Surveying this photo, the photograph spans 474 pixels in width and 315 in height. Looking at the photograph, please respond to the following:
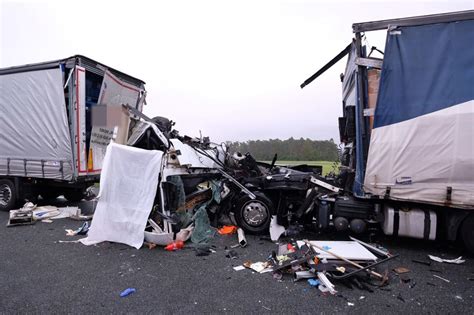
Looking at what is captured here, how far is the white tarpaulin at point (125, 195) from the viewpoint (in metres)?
4.17

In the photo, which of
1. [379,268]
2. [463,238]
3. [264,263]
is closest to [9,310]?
[264,263]

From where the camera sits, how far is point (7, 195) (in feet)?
20.8

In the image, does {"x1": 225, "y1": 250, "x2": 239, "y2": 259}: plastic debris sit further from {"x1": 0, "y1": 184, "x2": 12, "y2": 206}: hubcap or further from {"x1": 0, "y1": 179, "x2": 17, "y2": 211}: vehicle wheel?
{"x1": 0, "y1": 184, "x2": 12, "y2": 206}: hubcap

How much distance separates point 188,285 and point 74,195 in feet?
20.2

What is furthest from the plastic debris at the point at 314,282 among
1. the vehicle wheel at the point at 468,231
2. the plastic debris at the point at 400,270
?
the vehicle wheel at the point at 468,231

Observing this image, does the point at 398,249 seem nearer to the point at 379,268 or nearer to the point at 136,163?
the point at 379,268

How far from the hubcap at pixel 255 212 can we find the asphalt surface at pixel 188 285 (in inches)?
20.8

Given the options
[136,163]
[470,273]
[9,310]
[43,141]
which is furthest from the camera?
[43,141]

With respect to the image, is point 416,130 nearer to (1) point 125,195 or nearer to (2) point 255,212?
(2) point 255,212

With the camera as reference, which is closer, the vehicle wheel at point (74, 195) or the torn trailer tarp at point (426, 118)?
the torn trailer tarp at point (426, 118)

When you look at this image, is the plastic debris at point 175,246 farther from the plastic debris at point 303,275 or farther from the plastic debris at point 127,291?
the plastic debris at point 303,275

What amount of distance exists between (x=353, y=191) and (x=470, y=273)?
64.9 inches

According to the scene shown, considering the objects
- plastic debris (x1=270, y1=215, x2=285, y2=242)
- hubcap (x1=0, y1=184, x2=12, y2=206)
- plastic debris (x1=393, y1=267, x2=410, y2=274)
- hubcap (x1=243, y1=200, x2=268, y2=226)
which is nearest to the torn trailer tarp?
plastic debris (x1=393, y1=267, x2=410, y2=274)

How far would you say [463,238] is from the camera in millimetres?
3723
